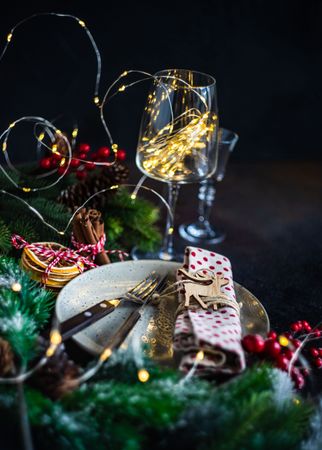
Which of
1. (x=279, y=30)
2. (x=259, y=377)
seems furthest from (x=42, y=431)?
(x=279, y=30)

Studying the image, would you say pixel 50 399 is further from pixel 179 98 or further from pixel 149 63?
pixel 149 63

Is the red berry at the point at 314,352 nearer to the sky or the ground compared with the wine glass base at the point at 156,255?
nearer to the sky

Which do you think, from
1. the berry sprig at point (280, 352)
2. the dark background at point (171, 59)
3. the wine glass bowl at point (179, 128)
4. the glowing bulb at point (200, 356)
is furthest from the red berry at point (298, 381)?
the dark background at point (171, 59)

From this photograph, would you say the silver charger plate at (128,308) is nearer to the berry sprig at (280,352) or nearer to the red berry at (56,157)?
the berry sprig at (280,352)

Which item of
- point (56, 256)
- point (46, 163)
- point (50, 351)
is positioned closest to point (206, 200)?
point (46, 163)

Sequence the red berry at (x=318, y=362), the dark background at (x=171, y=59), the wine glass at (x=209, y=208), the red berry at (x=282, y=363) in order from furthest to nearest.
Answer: the dark background at (x=171, y=59) < the wine glass at (x=209, y=208) < the red berry at (x=318, y=362) < the red berry at (x=282, y=363)

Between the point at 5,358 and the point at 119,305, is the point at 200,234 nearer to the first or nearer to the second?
the point at 119,305
